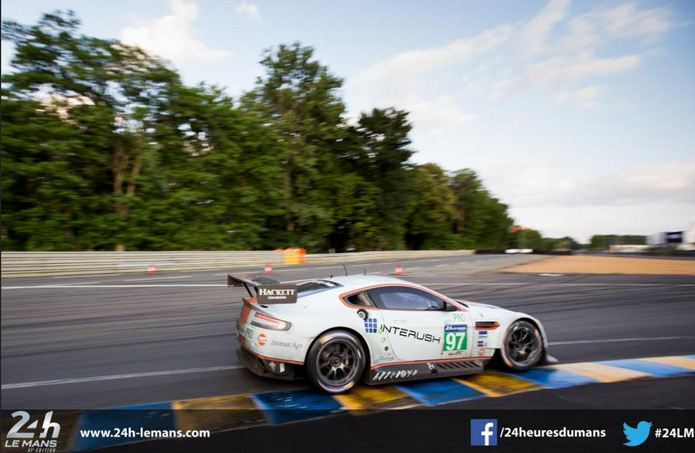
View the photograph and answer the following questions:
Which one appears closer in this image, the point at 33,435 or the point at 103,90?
the point at 33,435

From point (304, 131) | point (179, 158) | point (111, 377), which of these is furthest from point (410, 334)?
point (304, 131)

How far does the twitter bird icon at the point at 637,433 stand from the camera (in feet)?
13.3

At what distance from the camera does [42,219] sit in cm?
1909

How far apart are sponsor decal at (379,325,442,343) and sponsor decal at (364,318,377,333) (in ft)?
0.29

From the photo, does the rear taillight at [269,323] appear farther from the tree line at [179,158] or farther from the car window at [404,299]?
the tree line at [179,158]

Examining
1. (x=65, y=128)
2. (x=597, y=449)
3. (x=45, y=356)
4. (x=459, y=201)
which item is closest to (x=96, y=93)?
(x=65, y=128)

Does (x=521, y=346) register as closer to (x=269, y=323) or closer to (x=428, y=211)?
(x=269, y=323)

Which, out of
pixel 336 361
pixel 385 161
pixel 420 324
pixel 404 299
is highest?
pixel 385 161

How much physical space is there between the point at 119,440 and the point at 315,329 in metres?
2.00

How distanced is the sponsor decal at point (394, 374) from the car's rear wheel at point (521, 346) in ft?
→ 4.17

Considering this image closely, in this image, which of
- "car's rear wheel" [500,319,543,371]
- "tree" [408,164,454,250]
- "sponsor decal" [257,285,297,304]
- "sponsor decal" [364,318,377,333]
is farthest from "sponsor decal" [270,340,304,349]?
"tree" [408,164,454,250]

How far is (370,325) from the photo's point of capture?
5.20 metres

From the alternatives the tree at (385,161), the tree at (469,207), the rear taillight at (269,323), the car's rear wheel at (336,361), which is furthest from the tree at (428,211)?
the rear taillight at (269,323)

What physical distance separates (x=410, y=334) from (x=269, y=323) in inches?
63.0
